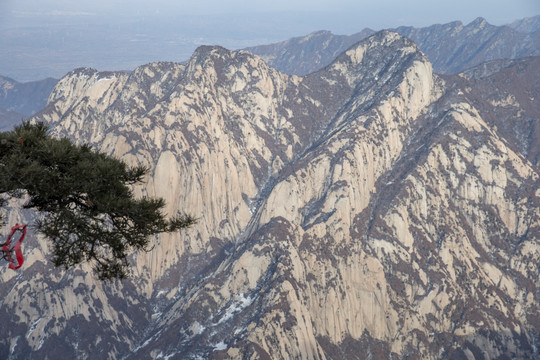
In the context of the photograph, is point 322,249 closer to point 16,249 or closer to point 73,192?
point 73,192

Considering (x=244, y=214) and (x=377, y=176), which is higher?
(x=377, y=176)

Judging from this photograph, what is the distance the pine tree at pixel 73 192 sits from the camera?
992 inches

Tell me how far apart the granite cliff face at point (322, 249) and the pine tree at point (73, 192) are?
80159mm

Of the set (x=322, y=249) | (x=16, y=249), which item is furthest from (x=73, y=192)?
(x=322, y=249)

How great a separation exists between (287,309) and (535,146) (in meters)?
123

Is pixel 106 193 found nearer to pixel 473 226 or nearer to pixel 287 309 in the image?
pixel 287 309

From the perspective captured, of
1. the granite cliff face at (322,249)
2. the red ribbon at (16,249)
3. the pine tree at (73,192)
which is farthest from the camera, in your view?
the granite cliff face at (322,249)

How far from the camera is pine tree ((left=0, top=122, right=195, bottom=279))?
82.7 feet

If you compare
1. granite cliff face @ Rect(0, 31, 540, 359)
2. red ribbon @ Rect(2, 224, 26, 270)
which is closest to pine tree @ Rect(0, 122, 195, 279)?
red ribbon @ Rect(2, 224, 26, 270)

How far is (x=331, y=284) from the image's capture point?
12875cm

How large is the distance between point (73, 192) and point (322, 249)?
111317 mm

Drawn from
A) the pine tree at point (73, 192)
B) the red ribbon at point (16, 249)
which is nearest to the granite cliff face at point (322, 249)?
the pine tree at point (73, 192)

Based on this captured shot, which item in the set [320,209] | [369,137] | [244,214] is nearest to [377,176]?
[369,137]

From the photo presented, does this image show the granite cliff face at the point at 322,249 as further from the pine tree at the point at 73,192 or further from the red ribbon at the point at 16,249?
the red ribbon at the point at 16,249
